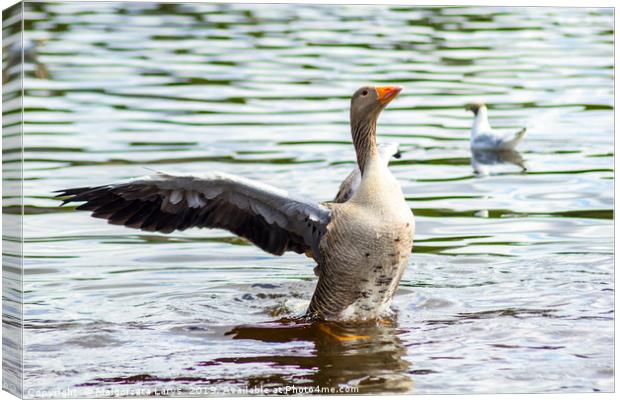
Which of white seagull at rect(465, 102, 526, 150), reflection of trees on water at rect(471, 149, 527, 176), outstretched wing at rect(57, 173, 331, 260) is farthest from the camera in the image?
white seagull at rect(465, 102, 526, 150)

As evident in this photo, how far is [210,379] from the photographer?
8039mm

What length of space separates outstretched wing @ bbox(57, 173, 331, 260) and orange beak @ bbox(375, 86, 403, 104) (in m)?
0.94

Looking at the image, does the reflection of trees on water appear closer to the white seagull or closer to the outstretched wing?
the white seagull

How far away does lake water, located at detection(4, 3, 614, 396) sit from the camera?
8.48m

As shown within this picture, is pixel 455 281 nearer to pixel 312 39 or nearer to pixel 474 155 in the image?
pixel 474 155

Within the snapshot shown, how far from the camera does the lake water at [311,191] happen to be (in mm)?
8484

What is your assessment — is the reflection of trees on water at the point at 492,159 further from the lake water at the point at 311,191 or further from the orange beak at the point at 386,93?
the orange beak at the point at 386,93

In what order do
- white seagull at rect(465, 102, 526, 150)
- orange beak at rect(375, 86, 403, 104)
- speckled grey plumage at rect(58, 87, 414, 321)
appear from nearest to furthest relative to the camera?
1. speckled grey plumage at rect(58, 87, 414, 321)
2. orange beak at rect(375, 86, 403, 104)
3. white seagull at rect(465, 102, 526, 150)

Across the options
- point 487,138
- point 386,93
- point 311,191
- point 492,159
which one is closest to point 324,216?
point 386,93

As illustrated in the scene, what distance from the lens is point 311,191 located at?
13.5 metres

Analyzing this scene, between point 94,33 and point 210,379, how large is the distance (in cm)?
1662

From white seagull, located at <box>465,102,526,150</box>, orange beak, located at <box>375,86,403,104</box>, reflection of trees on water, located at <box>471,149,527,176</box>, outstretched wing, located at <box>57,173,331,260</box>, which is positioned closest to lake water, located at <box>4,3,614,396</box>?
reflection of trees on water, located at <box>471,149,527,176</box>

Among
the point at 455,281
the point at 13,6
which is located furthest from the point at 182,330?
the point at 13,6

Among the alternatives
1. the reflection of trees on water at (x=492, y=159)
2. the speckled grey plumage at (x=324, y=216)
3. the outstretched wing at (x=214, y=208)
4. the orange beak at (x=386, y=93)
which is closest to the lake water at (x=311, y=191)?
the reflection of trees on water at (x=492, y=159)
